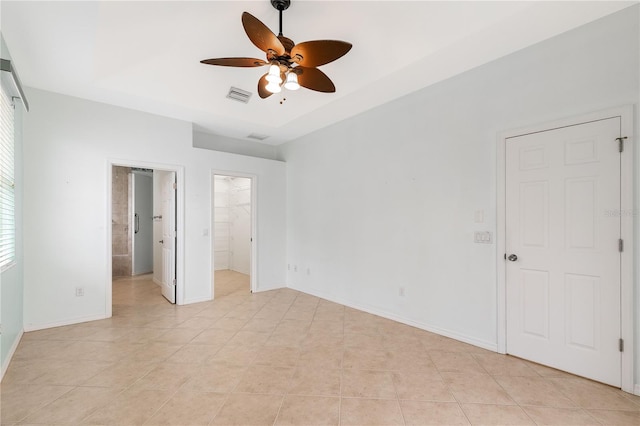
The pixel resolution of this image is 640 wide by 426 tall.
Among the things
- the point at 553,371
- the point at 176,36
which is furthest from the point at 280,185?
the point at 553,371

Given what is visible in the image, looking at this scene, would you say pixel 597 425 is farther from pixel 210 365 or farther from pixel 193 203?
pixel 193 203

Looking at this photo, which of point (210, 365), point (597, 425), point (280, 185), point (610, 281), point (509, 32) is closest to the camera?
point (597, 425)

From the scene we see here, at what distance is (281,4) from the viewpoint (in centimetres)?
244

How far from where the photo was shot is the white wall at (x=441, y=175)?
2334 millimetres

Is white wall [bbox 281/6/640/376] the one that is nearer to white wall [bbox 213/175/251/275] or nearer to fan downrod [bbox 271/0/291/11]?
fan downrod [bbox 271/0/291/11]

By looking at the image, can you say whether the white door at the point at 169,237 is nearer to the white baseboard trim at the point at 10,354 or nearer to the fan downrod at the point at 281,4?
the white baseboard trim at the point at 10,354

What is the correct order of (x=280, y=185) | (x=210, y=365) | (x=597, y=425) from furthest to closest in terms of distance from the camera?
(x=280, y=185) → (x=210, y=365) → (x=597, y=425)

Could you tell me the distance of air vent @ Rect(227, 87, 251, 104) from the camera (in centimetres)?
384

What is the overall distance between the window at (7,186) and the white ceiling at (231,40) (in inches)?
24.4

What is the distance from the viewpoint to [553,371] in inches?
95.7

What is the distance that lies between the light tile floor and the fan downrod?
3.17 m

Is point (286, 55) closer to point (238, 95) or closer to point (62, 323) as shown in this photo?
point (238, 95)

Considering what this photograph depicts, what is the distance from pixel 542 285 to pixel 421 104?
7.49ft

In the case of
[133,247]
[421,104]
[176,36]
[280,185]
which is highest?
→ [176,36]
